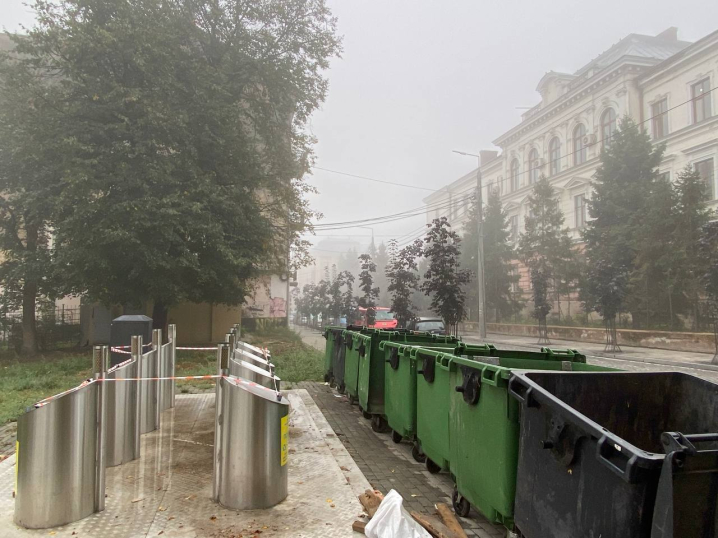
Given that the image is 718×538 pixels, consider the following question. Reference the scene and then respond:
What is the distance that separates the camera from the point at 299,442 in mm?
6527

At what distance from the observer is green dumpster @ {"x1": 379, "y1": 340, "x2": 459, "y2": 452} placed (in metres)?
5.96

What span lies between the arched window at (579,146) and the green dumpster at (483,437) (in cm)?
4241

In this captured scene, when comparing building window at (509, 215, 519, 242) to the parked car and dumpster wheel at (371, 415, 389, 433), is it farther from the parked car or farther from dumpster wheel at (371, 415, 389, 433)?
dumpster wheel at (371, 415, 389, 433)

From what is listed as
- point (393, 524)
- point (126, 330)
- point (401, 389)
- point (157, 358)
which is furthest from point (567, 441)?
point (126, 330)

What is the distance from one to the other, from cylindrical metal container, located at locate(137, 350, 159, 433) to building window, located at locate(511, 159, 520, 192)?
1986 inches

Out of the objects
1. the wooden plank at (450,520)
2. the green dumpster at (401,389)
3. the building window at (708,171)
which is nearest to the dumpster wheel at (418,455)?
the green dumpster at (401,389)

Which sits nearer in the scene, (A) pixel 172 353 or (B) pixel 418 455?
(B) pixel 418 455

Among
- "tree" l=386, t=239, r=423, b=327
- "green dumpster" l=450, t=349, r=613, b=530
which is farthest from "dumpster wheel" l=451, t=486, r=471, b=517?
"tree" l=386, t=239, r=423, b=327

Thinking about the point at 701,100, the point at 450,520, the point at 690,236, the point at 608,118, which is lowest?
the point at 450,520

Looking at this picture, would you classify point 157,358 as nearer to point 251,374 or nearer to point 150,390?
point 150,390

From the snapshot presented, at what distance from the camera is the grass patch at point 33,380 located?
939 cm

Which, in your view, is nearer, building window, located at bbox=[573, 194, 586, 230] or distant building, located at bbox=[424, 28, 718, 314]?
distant building, located at bbox=[424, 28, 718, 314]

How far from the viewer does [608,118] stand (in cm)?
3962

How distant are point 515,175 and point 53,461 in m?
54.3
